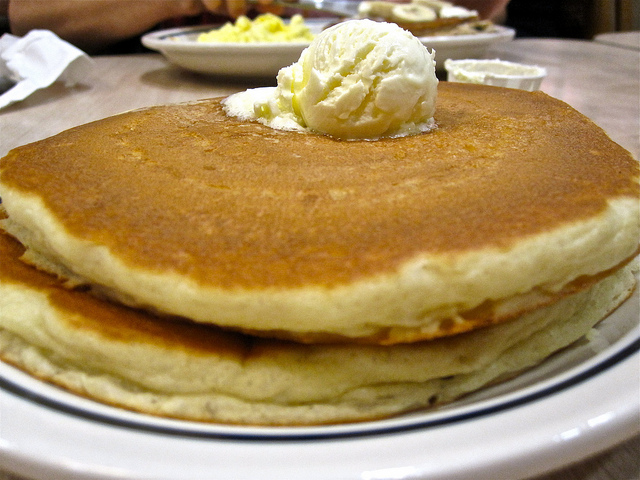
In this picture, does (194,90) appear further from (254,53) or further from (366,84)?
(366,84)

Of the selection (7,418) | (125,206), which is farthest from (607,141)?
(7,418)

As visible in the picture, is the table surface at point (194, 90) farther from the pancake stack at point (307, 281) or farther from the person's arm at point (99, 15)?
the pancake stack at point (307, 281)

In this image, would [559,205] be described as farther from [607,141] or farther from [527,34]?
[527,34]

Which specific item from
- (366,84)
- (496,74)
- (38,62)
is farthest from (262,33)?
(366,84)

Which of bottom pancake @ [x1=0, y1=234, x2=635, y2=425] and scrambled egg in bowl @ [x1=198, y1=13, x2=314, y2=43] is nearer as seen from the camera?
bottom pancake @ [x1=0, y1=234, x2=635, y2=425]

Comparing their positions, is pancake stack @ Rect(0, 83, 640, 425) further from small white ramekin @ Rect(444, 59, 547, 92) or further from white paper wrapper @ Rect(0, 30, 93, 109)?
white paper wrapper @ Rect(0, 30, 93, 109)

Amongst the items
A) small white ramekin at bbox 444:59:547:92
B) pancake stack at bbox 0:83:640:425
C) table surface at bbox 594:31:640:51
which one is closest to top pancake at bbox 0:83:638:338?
pancake stack at bbox 0:83:640:425
